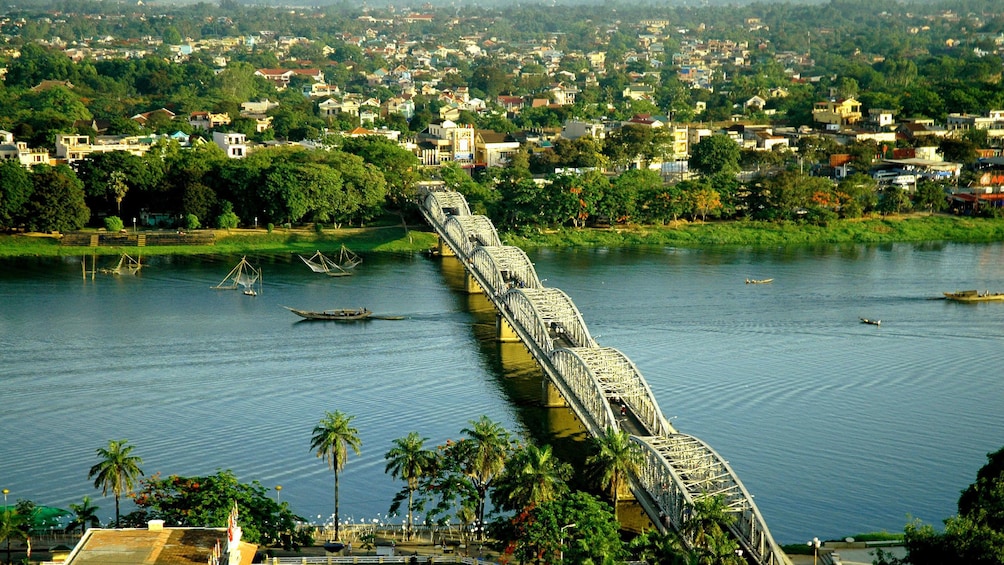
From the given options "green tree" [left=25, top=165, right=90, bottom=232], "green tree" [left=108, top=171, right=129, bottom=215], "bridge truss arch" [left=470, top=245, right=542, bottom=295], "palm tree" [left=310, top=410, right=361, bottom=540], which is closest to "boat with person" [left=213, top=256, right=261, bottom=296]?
"bridge truss arch" [left=470, top=245, right=542, bottom=295]

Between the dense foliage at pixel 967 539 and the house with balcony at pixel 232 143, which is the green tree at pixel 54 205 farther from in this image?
the dense foliage at pixel 967 539

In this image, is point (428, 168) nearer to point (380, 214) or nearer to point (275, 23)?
point (380, 214)

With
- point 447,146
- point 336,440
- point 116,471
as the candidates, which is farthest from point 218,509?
point 447,146

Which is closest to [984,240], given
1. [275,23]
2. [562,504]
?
[562,504]

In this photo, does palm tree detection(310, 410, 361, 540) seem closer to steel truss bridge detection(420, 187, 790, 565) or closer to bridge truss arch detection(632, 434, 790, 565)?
steel truss bridge detection(420, 187, 790, 565)

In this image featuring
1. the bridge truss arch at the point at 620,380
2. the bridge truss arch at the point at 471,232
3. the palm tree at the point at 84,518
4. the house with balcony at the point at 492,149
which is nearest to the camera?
the palm tree at the point at 84,518

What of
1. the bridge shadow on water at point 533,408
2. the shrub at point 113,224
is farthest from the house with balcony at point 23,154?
the bridge shadow on water at point 533,408

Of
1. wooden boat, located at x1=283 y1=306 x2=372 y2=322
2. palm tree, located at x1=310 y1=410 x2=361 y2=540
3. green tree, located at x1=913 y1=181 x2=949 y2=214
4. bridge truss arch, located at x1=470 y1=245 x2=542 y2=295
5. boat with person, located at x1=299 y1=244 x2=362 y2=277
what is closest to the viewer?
palm tree, located at x1=310 y1=410 x2=361 y2=540
